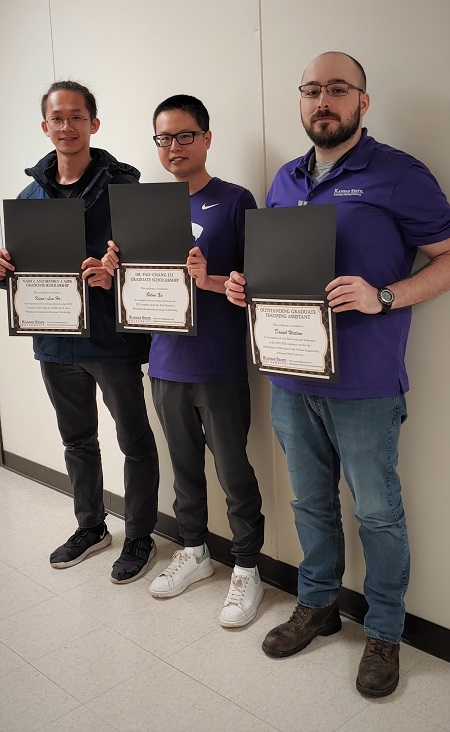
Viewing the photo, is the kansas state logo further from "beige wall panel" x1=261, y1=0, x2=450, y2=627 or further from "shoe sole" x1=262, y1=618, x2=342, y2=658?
"shoe sole" x1=262, y1=618, x2=342, y2=658

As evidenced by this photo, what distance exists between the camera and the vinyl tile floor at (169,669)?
189cm

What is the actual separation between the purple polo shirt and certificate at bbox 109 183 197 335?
0.43 meters

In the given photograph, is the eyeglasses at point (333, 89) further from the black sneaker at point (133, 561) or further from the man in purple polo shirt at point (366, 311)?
the black sneaker at point (133, 561)

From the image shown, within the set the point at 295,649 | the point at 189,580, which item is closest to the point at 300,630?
the point at 295,649

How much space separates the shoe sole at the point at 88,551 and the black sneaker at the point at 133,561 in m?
0.20

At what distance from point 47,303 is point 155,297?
1.60 feet

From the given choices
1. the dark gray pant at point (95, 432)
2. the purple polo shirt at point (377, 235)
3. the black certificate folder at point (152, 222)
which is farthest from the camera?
the dark gray pant at point (95, 432)

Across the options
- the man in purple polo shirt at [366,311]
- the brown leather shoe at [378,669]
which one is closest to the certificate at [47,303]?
the man in purple polo shirt at [366,311]

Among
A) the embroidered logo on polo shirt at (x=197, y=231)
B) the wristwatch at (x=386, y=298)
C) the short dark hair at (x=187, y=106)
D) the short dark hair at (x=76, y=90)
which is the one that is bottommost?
the wristwatch at (x=386, y=298)

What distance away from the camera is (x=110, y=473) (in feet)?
10.9

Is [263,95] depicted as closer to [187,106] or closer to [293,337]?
[187,106]

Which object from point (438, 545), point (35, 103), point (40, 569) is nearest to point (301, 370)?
point (438, 545)

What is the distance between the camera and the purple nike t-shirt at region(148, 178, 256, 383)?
2234 millimetres

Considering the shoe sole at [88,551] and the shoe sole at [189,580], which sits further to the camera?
the shoe sole at [88,551]
